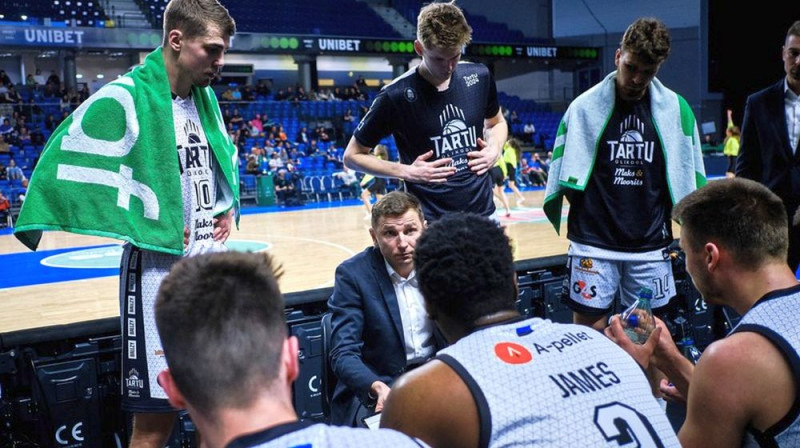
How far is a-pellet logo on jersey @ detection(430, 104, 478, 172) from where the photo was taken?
118 inches

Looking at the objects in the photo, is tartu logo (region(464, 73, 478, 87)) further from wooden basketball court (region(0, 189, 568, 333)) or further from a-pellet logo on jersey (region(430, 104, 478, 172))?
wooden basketball court (region(0, 189, 568, 333))

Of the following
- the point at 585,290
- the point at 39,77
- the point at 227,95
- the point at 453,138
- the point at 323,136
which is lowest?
the point at 585,290

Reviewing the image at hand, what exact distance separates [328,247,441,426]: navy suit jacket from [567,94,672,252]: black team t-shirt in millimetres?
907

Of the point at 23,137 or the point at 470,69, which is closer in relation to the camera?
the point at 470,69

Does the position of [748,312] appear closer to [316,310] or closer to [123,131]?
[123,131]

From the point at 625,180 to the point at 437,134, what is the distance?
0.85 m

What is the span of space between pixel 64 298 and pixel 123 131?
182 inches

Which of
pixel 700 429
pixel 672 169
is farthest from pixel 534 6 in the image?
pixel 700 429

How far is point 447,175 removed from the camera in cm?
294

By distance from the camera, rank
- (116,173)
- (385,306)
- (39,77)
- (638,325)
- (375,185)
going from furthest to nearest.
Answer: (39,77), (375,185), (385,306), (116,173), (638,325)

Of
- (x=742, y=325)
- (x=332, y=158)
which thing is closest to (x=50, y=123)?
(x=332, y=158)

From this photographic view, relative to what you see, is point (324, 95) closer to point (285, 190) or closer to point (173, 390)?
point (285, 190)

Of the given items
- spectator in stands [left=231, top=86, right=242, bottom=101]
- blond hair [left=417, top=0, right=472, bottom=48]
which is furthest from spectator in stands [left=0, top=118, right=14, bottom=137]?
blond hair [left=417, top=0, right=472, bottom=48]

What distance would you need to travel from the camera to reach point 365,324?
113 inches
